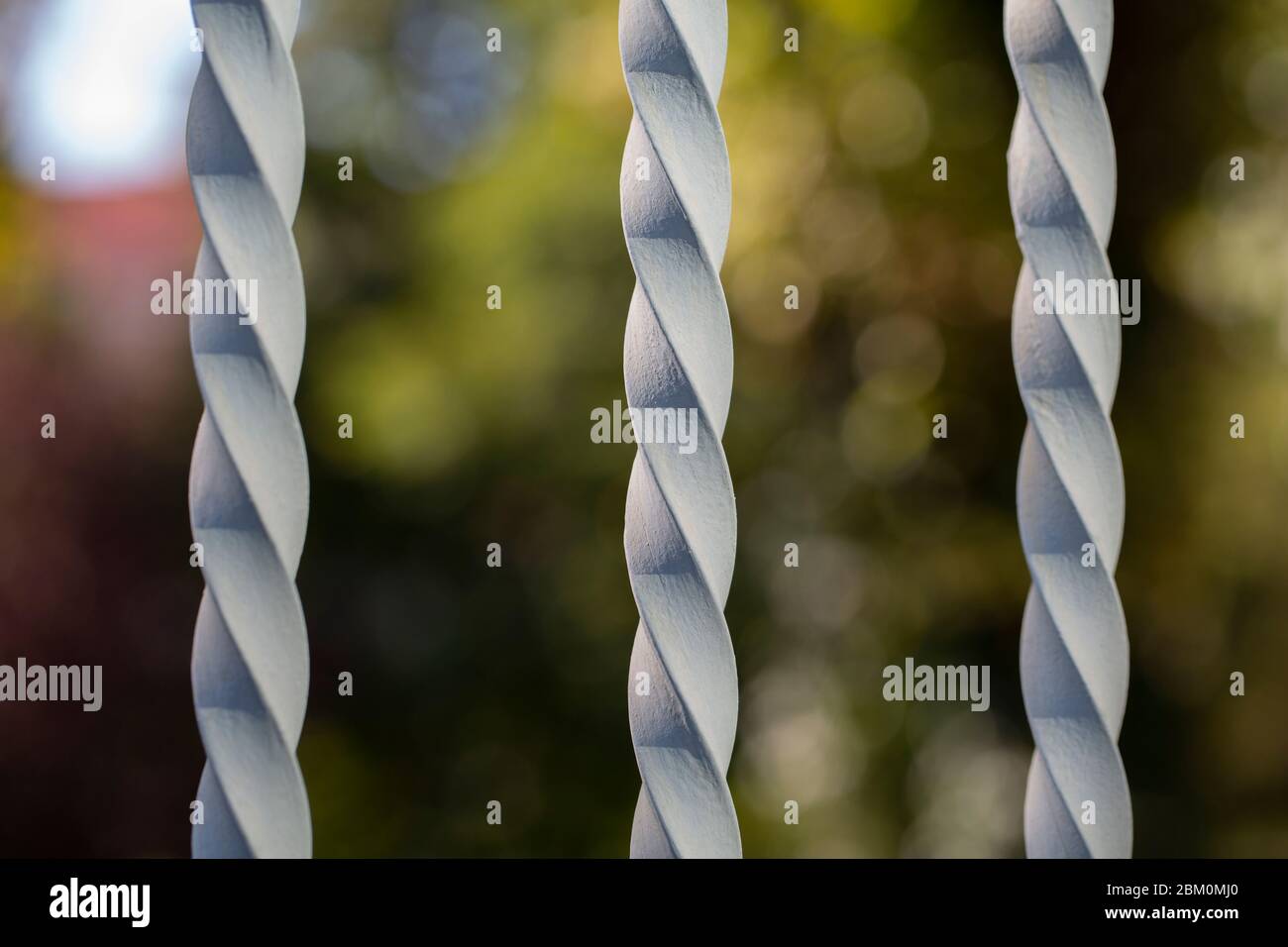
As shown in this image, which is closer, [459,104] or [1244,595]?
[1244,595]

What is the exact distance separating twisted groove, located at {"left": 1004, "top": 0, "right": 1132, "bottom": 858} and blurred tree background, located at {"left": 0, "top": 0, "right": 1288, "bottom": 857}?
1165 millimetres

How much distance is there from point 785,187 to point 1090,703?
53.6 inches

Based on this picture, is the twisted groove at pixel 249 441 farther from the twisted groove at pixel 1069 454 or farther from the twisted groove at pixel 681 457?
the twisted groove at pixel 1069 454

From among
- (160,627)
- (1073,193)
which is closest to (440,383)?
(160,627)

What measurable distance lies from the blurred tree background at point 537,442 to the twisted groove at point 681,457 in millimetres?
1217

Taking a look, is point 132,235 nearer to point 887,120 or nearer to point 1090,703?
point 887,120

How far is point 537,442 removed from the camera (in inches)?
63.4

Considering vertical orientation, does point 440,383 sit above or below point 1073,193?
above

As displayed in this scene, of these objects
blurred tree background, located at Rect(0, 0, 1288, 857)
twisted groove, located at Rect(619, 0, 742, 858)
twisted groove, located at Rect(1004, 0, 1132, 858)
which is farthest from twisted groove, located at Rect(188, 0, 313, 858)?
blurred tree background, located at Rect(0, 0, 1288, 857)

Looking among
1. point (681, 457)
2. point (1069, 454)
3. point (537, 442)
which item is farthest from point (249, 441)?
point (537, 442)

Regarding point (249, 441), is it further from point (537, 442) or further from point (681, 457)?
point (537, 442)

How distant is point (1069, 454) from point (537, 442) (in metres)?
1.27

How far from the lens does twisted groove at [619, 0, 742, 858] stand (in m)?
0.34

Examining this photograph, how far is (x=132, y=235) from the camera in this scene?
157 cm
